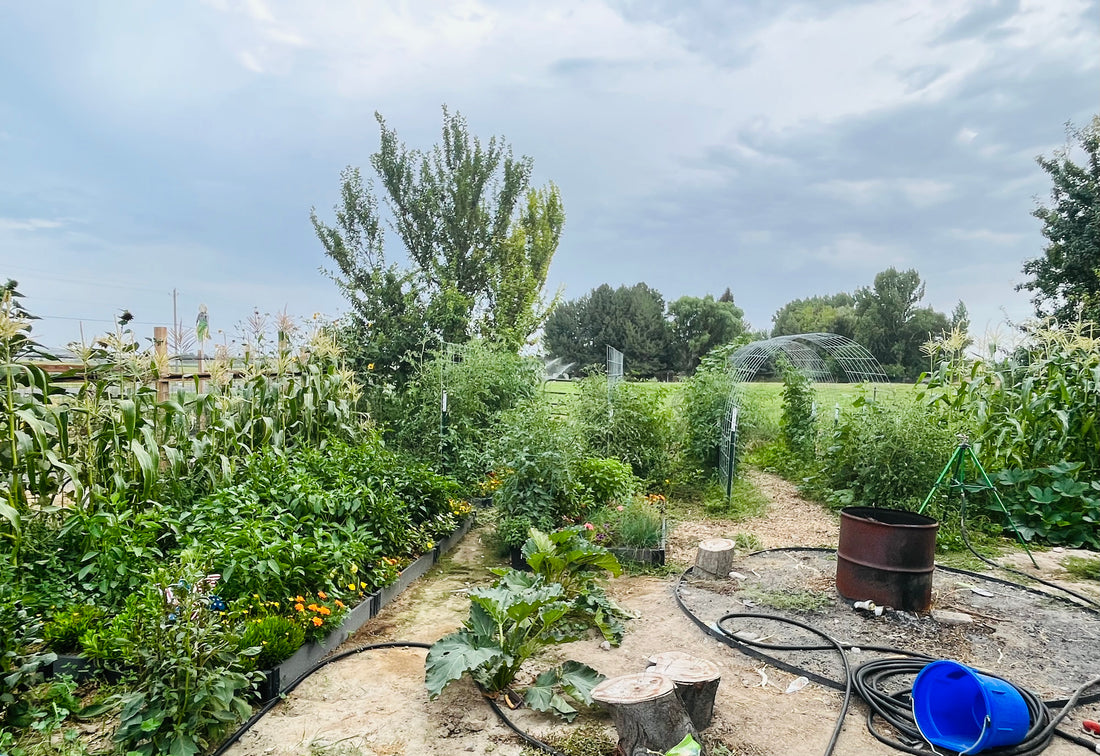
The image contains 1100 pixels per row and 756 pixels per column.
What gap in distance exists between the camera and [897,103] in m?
7.14

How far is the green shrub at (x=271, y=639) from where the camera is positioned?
2.68m

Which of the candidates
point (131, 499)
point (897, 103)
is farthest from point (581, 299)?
point (131, 499)

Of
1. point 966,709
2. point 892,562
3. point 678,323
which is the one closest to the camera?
point 966,709

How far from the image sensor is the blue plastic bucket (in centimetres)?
242

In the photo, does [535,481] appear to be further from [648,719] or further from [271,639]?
[648,719]

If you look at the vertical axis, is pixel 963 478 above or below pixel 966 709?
above

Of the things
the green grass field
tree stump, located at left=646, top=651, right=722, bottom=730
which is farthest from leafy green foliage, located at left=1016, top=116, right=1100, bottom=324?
tree stump, located at left=646, top=651, right=722, bottom=730

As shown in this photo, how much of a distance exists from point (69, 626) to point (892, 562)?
4436mm

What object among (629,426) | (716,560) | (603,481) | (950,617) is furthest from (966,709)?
(629,426)

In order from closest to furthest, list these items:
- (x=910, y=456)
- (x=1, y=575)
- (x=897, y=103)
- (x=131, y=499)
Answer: (x=1, y=575), (x=131, y=499), (x=910, y=456), (x=897, y=103)

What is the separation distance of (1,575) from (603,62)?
240 inches

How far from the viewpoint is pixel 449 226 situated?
37.6ft

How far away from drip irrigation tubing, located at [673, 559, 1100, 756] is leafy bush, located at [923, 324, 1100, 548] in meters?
3.31

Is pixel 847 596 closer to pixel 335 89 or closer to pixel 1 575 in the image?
pixel 1 575
